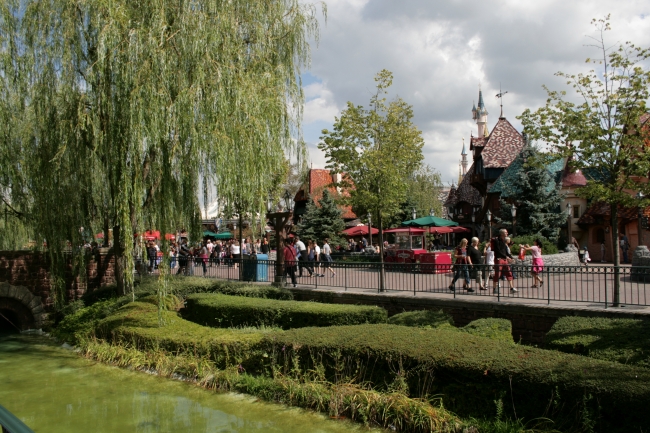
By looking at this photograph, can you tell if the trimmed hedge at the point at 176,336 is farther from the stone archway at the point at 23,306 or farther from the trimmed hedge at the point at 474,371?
the stone archway at the point at 23,306

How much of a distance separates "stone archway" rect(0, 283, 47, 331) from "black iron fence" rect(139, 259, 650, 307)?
3803 millimetres

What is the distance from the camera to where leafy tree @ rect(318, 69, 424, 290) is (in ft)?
59.8

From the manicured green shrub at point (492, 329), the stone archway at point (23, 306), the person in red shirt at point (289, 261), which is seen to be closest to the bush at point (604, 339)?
the manicured green shrub at point (492, 329)

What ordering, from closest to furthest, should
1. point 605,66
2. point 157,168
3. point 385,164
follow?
1. point 605,66
2. point 157,168
3. point 385,164

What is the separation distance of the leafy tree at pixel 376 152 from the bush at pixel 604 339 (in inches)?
361

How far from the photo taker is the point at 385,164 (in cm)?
1808

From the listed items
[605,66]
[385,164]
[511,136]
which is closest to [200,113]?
[385,164]

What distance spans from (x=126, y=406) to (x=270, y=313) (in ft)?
14.2

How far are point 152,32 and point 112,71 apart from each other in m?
1.34

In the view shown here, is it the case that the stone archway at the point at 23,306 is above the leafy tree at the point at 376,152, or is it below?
below

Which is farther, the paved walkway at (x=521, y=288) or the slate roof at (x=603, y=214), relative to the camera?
the slate roof at (x=603, y=214)

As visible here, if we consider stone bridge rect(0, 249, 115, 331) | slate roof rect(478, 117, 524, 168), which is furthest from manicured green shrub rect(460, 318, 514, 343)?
slate roof rect(478, 117, 524, 168)

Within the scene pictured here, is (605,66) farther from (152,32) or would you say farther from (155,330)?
(155,330)

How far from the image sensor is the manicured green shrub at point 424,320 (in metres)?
11.2
